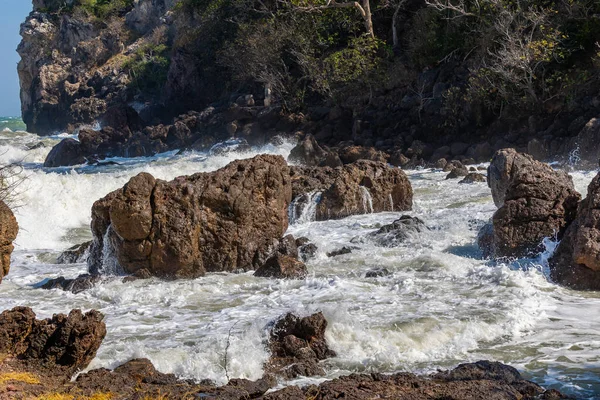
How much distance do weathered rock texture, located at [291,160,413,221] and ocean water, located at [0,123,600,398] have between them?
695 millimetres

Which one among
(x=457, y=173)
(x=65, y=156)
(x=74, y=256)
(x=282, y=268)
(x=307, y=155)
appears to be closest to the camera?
(x=282, y=268)

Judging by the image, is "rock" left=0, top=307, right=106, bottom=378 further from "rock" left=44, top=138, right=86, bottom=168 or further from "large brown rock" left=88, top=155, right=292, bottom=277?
"rock" left=44, top=138, right=86, bottom=168

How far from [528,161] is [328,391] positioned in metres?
7.79

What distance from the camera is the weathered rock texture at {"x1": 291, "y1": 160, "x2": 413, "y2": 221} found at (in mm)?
14820

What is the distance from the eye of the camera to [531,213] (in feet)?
34.1

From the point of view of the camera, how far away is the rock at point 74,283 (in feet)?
32.6

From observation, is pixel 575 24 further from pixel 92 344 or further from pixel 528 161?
pixel 92 344

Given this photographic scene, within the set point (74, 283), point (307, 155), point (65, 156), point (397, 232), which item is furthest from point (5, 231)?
point (65, 156)

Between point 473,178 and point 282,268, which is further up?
point 473,178

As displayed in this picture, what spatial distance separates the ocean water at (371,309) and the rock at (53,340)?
0.31 metres

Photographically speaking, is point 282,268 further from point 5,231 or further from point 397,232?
point 5,231

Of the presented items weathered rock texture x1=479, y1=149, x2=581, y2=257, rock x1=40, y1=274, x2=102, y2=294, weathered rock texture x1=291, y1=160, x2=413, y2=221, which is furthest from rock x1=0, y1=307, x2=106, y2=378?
weathered rock texture x1=291, y1=160, x2=413, y2=221

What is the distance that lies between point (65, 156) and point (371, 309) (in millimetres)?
26916

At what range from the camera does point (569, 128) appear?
20812 millimetres
